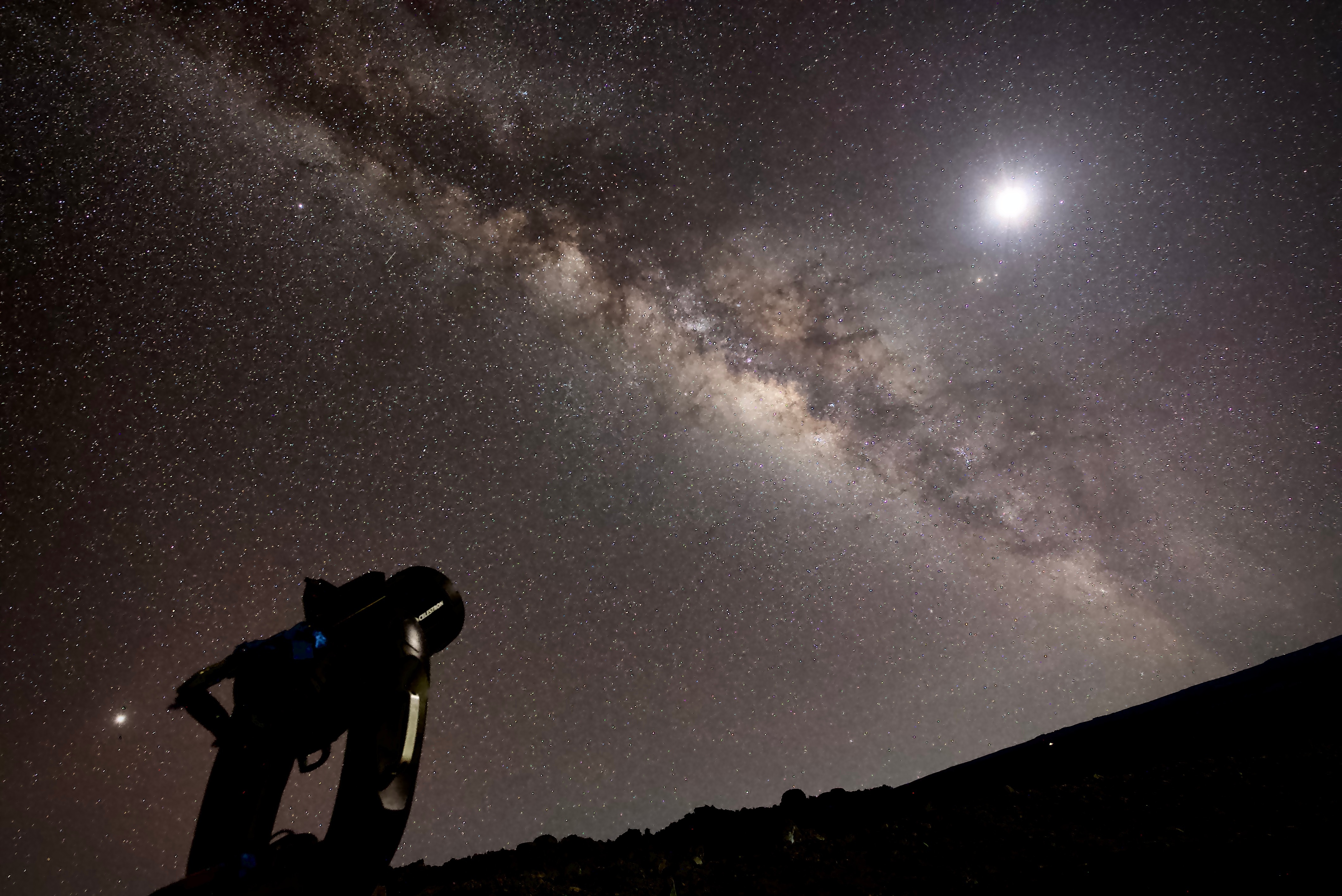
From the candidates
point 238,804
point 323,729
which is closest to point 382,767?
point 323,729

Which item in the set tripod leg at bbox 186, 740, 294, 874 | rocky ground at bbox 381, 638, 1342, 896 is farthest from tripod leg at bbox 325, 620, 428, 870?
tripod leg at bbox 186, 740, 294, 874

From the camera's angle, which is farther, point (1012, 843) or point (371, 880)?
point (1012, 843)

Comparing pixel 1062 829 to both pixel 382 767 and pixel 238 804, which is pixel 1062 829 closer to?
pixel 382 767

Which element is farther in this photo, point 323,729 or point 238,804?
point 323,729

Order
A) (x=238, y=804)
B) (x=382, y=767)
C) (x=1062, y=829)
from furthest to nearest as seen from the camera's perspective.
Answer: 1. (x=238, y=804)
2. (x=1062, y=829)
3. (x=382, y=767)

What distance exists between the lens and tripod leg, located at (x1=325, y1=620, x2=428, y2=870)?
4.47m

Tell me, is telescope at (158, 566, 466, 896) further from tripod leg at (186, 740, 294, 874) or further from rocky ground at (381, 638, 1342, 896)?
rocky ground at (381, 638, 1342, 896)

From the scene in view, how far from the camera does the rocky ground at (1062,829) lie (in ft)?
13.6

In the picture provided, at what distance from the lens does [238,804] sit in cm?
548

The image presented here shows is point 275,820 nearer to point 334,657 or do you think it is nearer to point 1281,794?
point 334,657

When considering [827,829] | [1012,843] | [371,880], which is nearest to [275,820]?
[371,880]

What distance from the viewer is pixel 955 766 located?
9.05 metres

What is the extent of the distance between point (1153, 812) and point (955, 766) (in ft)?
14.7

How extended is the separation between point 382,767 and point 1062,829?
591 centimetres
